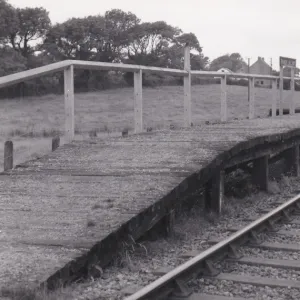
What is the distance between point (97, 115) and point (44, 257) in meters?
8.47

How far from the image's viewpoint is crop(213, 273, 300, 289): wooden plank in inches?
187

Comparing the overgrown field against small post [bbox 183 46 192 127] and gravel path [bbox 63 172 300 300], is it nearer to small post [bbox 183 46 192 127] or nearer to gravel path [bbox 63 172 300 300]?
small post [bbox 183 46 192 127]

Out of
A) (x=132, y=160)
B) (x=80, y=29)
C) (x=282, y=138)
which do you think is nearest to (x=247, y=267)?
(x=132, y=160)

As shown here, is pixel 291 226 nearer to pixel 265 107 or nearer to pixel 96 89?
pixel 96 89

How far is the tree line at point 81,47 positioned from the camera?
1166 centimetres

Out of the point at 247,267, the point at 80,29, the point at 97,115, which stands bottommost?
the point at 247,267

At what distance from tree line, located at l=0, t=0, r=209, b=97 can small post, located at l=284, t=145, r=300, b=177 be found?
266 cm

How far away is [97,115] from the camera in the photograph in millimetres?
12812

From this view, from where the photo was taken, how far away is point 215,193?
7848mm

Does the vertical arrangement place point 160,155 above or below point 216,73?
below

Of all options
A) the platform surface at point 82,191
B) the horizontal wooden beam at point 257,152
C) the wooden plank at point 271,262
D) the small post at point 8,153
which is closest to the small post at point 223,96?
the horizontal wooden beam at point 257,152

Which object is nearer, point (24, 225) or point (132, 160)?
point (24, 225)

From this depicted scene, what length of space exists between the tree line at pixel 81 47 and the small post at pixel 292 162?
8.72ft

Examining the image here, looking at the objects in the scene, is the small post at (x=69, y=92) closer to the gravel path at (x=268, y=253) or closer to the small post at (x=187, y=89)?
the gravel path at (x=268, y=253)
